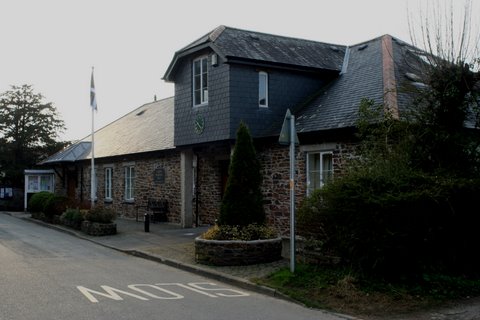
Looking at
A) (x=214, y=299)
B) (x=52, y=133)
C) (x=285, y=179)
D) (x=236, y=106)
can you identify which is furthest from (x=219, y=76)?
(x=52, y=133)

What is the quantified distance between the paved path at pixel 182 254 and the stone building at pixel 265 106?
2.03 metres

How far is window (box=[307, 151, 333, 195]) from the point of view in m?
15.4

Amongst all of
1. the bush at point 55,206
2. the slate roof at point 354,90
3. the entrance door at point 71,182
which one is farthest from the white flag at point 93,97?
the entrance door at point 71,182

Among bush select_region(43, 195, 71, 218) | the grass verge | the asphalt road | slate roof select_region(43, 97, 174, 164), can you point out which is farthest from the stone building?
the asphalt road

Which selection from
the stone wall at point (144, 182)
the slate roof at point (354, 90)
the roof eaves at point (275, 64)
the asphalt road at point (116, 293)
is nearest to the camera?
the asphalt road at point (116, 293)

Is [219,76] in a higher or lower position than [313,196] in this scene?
higher

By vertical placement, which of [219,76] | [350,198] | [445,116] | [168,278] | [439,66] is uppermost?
[219,76]

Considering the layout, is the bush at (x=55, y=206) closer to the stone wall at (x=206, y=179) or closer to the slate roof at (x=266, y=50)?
the stone wall at (x=206, y=179)

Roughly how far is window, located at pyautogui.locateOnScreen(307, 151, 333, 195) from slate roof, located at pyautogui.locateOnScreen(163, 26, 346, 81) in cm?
405

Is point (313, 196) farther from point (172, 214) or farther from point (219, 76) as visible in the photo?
point (172, 214)

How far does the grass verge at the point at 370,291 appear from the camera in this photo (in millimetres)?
8594

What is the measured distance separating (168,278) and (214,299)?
2.33 m

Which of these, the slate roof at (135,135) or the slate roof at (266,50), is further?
the slate roof at (135,135)

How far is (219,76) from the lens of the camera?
712 inches
